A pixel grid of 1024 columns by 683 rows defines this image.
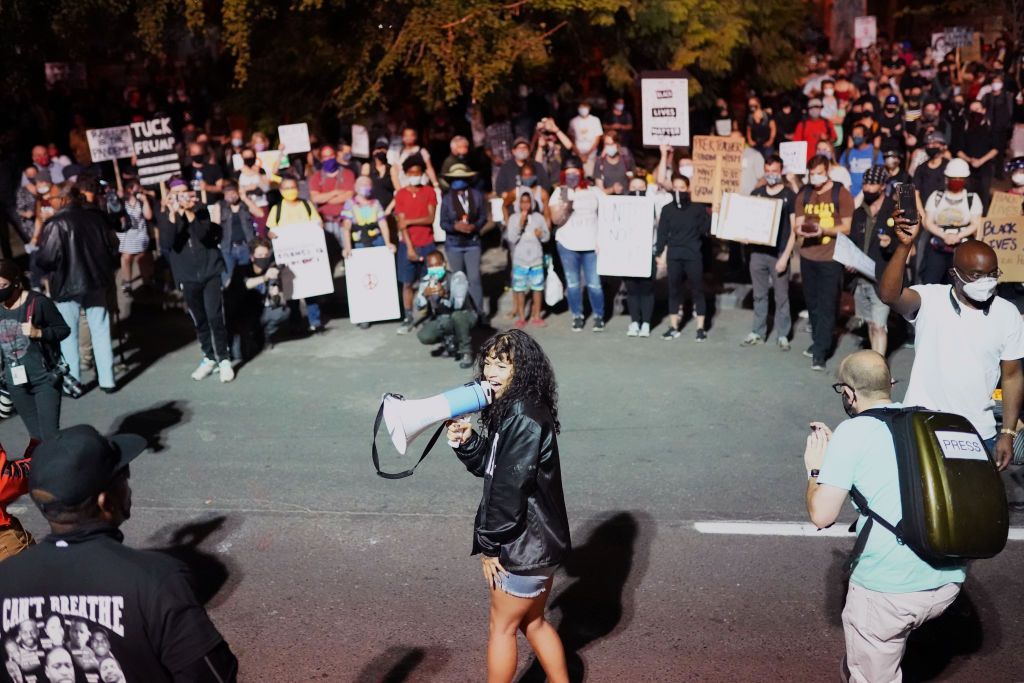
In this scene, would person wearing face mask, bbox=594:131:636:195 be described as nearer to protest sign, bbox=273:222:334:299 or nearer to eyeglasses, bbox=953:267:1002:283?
protest sign, bbox=273:222:334:299

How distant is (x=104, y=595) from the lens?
3.13 m

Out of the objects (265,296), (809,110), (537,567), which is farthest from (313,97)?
(537,567)

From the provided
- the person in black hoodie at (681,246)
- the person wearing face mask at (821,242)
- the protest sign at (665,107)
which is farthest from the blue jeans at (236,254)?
the person wearing face mask at (821,242)

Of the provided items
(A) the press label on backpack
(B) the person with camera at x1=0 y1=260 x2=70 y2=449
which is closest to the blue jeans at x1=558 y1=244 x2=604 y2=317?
(B) the person with camera at x1=0 y1=260 x2=70 y2=449

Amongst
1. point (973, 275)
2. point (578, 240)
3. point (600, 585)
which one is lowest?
point (600, 585)

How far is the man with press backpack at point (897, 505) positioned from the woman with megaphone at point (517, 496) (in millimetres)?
1146

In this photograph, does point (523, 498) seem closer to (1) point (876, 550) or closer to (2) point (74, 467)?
(1) point (876, 550)

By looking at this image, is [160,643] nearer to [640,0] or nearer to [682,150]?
[640,0]

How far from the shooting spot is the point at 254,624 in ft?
20.0

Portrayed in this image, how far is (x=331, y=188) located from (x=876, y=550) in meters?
11.3

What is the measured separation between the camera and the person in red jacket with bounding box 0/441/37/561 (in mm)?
5109

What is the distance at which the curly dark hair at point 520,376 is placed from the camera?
4789mm

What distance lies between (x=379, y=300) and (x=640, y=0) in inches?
280

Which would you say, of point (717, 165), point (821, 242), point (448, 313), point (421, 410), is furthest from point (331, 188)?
point (421, 410)
